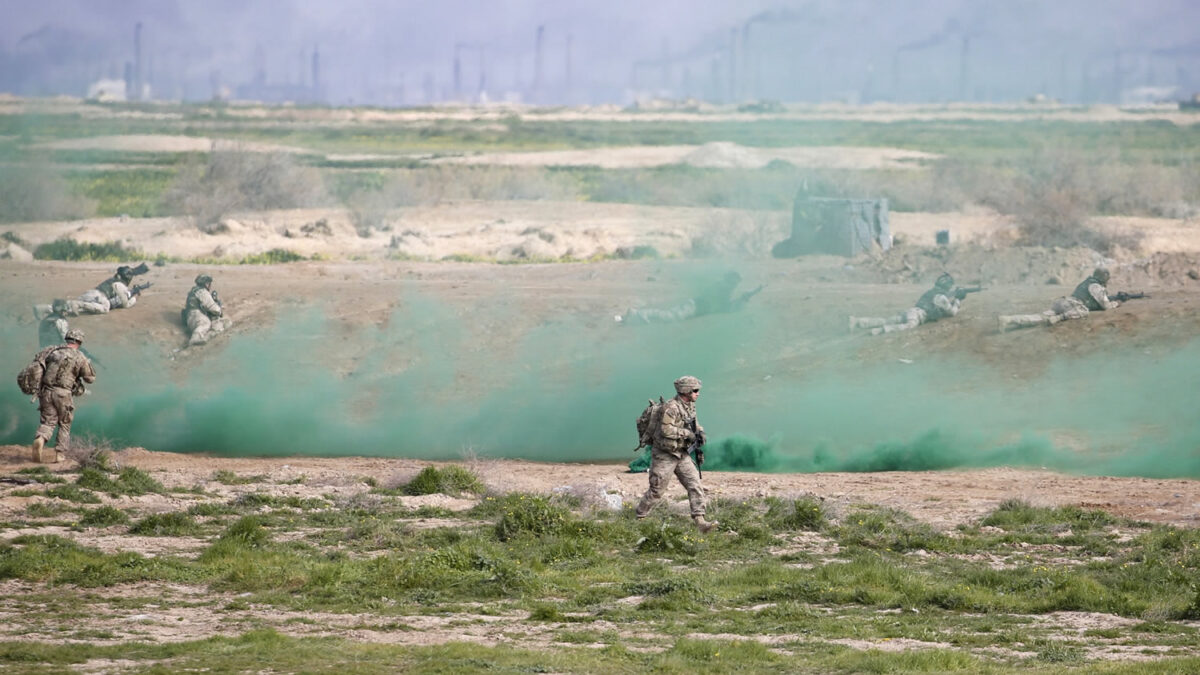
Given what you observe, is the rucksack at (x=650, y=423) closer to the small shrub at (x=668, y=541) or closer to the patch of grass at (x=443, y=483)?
the small shrub at (x=668, y=541)

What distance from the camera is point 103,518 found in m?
18.1

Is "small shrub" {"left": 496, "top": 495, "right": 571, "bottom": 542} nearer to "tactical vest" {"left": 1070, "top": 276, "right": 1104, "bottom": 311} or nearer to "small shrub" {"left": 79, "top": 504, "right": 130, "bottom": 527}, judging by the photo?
"small shrub" {"left": 79, "top": 504, "right": 130, "bottom": 527}

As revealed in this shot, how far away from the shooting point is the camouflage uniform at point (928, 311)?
3002cm

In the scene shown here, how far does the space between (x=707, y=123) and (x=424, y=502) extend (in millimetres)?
73400

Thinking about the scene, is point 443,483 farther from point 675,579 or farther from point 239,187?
point 239,187

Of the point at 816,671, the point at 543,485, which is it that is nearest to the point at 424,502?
the point at 543,485

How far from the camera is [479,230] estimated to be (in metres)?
52.2

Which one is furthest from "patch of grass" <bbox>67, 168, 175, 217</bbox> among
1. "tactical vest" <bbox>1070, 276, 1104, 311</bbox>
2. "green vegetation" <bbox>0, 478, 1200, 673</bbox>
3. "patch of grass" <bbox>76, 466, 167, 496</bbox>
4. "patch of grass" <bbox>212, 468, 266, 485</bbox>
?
"green vegetation" <bbox>0, 478, 1200, 673</bbox>

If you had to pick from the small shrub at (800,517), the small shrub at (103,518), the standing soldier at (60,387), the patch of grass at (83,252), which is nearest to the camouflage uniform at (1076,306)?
the small shrub at (800,517)

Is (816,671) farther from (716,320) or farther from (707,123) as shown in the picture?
(707,123)

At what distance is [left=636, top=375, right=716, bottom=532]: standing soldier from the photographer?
1778 centimetres

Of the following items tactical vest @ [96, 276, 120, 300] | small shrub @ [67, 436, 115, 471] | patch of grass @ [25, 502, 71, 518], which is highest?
tactical vest @ [96, 276, 120, 300]

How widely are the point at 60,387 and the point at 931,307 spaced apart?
52.8 ft

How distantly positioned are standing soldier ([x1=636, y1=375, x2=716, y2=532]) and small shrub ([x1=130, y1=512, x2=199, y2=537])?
5318 millimetres
